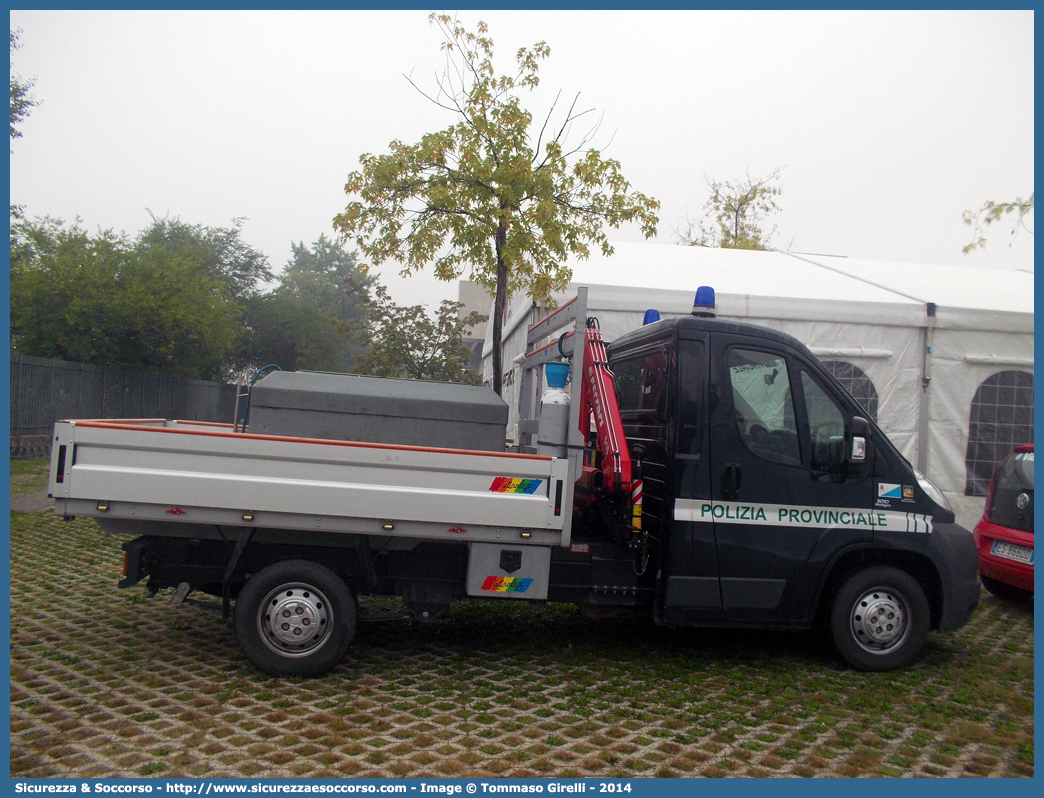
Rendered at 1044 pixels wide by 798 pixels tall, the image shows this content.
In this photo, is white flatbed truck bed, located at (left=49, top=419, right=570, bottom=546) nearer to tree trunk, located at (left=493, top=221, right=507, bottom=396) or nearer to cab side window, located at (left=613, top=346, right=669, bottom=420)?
cab side window, located at (left=613, top=346, right=669, bottom=420)

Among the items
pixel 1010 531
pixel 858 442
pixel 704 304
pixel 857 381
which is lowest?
pixel 1010 531

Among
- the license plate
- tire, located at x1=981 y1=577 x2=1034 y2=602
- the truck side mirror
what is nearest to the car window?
the license plate

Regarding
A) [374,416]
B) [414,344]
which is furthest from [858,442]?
[414,344]

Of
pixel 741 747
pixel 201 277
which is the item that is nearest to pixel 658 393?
pixel 741 747

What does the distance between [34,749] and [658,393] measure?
4079 millimetres

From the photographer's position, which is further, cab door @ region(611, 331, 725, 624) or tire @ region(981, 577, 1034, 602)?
tire @ region(981, 577, 1034, 602)

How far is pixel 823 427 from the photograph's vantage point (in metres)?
5.21

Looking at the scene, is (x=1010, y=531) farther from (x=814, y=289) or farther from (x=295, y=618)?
(x=295, y=618)

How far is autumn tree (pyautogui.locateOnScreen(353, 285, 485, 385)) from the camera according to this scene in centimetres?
1538

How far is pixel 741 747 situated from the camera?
13.6 ft

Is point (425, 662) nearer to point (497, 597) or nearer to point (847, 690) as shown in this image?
point (497, 597)

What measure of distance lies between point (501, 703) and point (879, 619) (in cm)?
269

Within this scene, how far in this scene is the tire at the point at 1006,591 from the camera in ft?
25.6

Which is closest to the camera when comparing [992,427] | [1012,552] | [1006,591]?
[1012,552]
